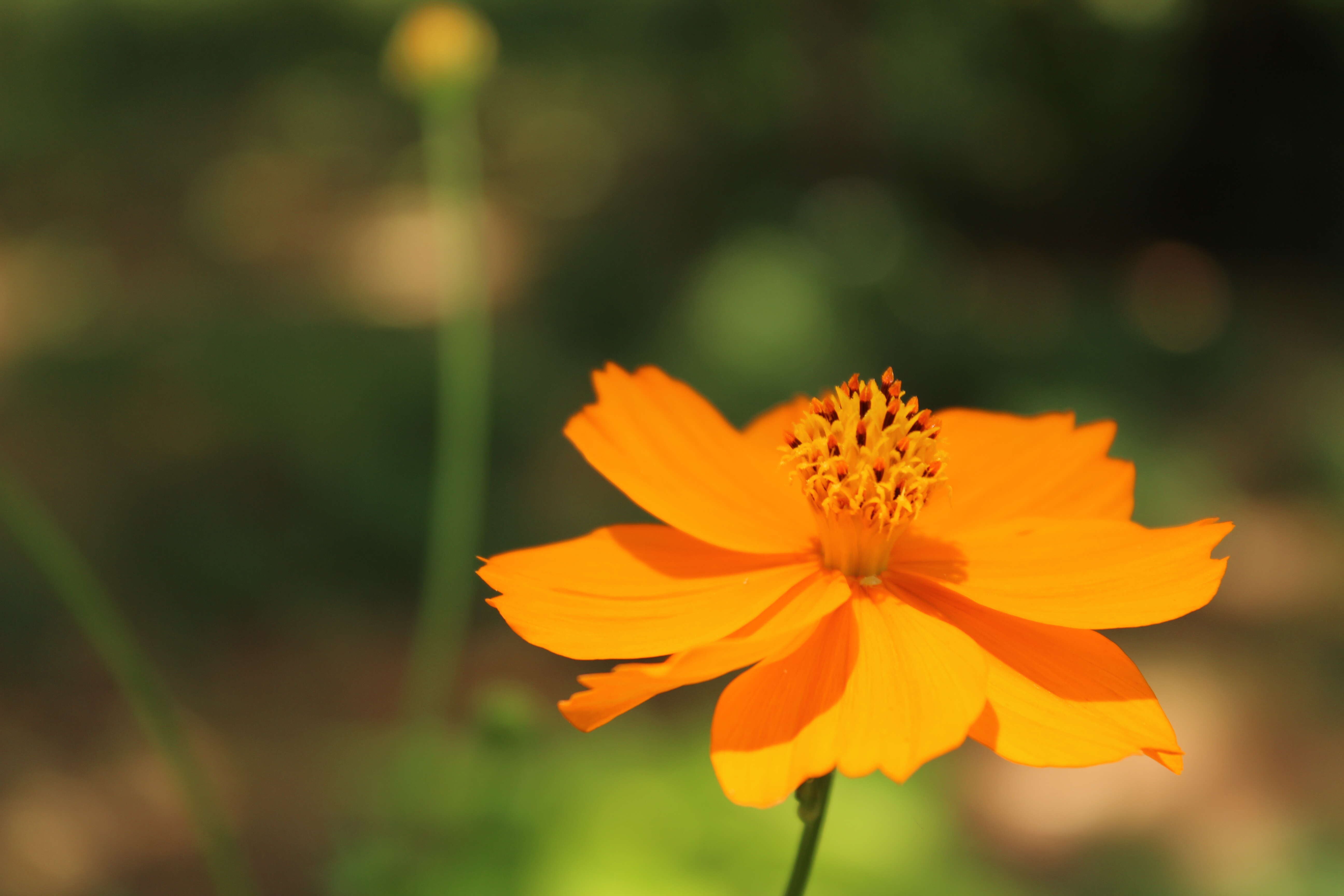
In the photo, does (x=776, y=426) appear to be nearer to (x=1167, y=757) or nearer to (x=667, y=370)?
(x=1167, y=757)

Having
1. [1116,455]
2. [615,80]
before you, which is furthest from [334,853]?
[615,80]

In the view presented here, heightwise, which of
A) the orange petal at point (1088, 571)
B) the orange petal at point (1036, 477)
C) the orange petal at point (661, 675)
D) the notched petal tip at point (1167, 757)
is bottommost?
the orange petal at point (661, 675)

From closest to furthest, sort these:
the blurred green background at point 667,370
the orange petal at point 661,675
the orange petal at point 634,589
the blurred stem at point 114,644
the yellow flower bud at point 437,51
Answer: the orange petal at point 661,675, the orange petal at point 634,589, the blurred stem at point 114,644, the yellow flower bud at point 437,51, the blurred green background at point 667,370

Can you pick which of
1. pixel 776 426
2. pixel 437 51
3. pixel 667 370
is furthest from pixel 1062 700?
pixel 667 370

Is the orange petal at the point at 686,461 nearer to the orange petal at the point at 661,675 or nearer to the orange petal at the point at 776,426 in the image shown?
the orange petal at the point at 776,426

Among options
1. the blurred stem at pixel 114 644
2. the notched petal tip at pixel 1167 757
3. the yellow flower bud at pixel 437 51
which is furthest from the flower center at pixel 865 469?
the yellow flower bud at pixel 437 51

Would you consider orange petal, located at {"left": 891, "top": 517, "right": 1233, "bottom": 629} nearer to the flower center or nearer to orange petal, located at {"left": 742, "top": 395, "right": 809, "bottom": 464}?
the flower center

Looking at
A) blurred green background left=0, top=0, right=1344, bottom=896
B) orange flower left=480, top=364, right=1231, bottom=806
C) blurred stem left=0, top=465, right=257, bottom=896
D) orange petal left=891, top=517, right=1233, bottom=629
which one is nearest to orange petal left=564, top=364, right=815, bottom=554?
orange flower left=480, top=364, right=1231, bottom=806
